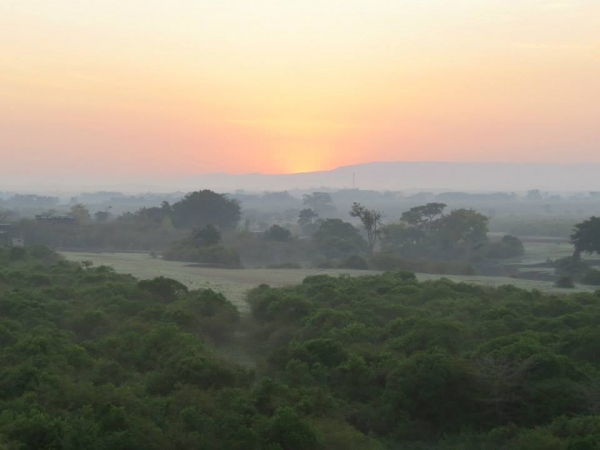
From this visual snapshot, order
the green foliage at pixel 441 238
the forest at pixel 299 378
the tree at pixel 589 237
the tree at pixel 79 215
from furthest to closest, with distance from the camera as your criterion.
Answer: the tree at pixel 79 215 < the green foliage at pixel 441 238 < the tree at pixel 589 237 < the forest at pixel 299 378

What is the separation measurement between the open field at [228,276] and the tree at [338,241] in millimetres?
13540

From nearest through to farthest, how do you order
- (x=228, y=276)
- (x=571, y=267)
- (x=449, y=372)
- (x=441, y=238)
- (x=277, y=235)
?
(x=449, y=372), (x=228, y=276), (x=571, y=267), (x=441, y=238), (x=277, y=235)

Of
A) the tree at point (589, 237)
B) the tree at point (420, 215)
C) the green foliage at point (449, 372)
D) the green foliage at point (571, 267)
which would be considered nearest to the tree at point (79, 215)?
the tree at point (420, 215)

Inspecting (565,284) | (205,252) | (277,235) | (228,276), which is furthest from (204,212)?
(565,284)

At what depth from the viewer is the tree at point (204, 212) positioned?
85.0 m

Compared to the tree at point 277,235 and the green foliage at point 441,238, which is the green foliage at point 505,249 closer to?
the green foliage at point 441,238

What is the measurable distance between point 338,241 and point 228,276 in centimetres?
2197

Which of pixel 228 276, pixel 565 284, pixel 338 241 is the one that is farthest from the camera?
pixel 338 241

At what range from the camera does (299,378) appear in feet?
58.0

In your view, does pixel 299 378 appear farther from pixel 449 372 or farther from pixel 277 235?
pixel 277 235

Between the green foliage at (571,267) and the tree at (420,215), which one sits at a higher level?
the tree at (420,215)

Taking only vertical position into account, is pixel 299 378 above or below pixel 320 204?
below

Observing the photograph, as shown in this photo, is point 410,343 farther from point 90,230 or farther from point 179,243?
point 90,230

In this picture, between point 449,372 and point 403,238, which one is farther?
point 403,238
